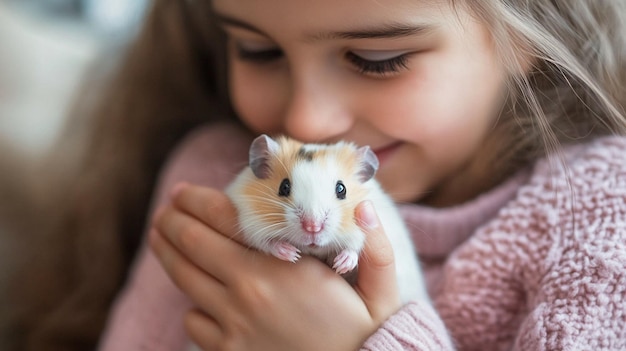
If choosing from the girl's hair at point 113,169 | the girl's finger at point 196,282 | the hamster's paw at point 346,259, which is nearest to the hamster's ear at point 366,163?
the hamster's paw at point 346,259

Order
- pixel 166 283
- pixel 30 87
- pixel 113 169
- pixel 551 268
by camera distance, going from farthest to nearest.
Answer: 1. pixel 30 87
2. pixel 113 169
3. pixel 166 283
4. pixel 551 268

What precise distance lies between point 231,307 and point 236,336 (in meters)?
0.05

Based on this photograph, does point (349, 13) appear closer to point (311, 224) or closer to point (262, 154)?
point (262, 154)

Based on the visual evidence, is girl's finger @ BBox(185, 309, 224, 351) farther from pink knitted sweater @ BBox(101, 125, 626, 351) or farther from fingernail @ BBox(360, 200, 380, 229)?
Answer: fingernail @ BBox(360, 200, 380, 229)

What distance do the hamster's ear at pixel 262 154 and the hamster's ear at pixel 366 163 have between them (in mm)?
129

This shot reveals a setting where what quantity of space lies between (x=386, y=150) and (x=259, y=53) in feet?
1.02

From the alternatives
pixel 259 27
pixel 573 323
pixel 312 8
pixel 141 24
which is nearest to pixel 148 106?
pixel 141 24

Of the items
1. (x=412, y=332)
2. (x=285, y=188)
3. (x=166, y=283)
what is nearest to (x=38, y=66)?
(x=166, y=283)

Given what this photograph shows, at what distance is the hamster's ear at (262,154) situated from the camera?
3.34 feet

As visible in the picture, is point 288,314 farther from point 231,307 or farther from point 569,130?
point 569,130

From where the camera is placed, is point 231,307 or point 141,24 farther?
point 141,24

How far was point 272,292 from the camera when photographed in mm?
1106

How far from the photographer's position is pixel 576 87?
48.4 inches

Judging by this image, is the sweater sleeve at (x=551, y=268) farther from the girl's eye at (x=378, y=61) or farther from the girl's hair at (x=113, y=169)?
the girl's eye at (x=378, y=61)
